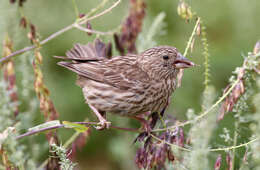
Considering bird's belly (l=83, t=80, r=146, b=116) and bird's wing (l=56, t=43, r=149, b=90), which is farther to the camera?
bird's wing (l=56, t=43, r=149, b=90)

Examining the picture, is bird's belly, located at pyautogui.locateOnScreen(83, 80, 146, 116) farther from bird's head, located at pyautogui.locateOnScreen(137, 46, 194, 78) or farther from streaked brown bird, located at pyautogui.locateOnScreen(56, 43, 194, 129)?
bird's head, located at pyautogui.locateOnScreen(137, 46, 194, 78)

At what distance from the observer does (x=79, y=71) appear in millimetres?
4254

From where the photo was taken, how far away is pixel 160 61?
4.12m

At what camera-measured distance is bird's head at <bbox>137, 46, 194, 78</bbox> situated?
4.00 metres

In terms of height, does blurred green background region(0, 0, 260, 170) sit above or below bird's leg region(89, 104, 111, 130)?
above

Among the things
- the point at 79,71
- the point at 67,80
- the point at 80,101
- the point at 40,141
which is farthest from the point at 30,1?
the point at 79,71

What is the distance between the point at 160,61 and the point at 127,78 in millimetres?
351

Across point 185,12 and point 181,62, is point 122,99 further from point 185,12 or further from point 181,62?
point 185,12

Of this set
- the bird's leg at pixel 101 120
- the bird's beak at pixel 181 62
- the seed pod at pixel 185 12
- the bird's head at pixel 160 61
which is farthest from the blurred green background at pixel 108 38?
the seed pod at pixel 185 12

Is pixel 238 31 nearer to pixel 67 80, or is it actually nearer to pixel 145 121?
pixel 67 80

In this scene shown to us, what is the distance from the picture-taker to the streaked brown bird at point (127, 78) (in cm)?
396

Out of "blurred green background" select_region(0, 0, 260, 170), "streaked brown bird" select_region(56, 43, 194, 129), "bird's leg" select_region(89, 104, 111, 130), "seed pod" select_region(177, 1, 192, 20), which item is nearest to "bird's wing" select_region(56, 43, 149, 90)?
"streaked brown bird" select_region(56, 43, 194, 129)

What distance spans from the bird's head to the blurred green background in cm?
95

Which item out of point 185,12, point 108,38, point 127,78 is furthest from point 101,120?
point 108,38
